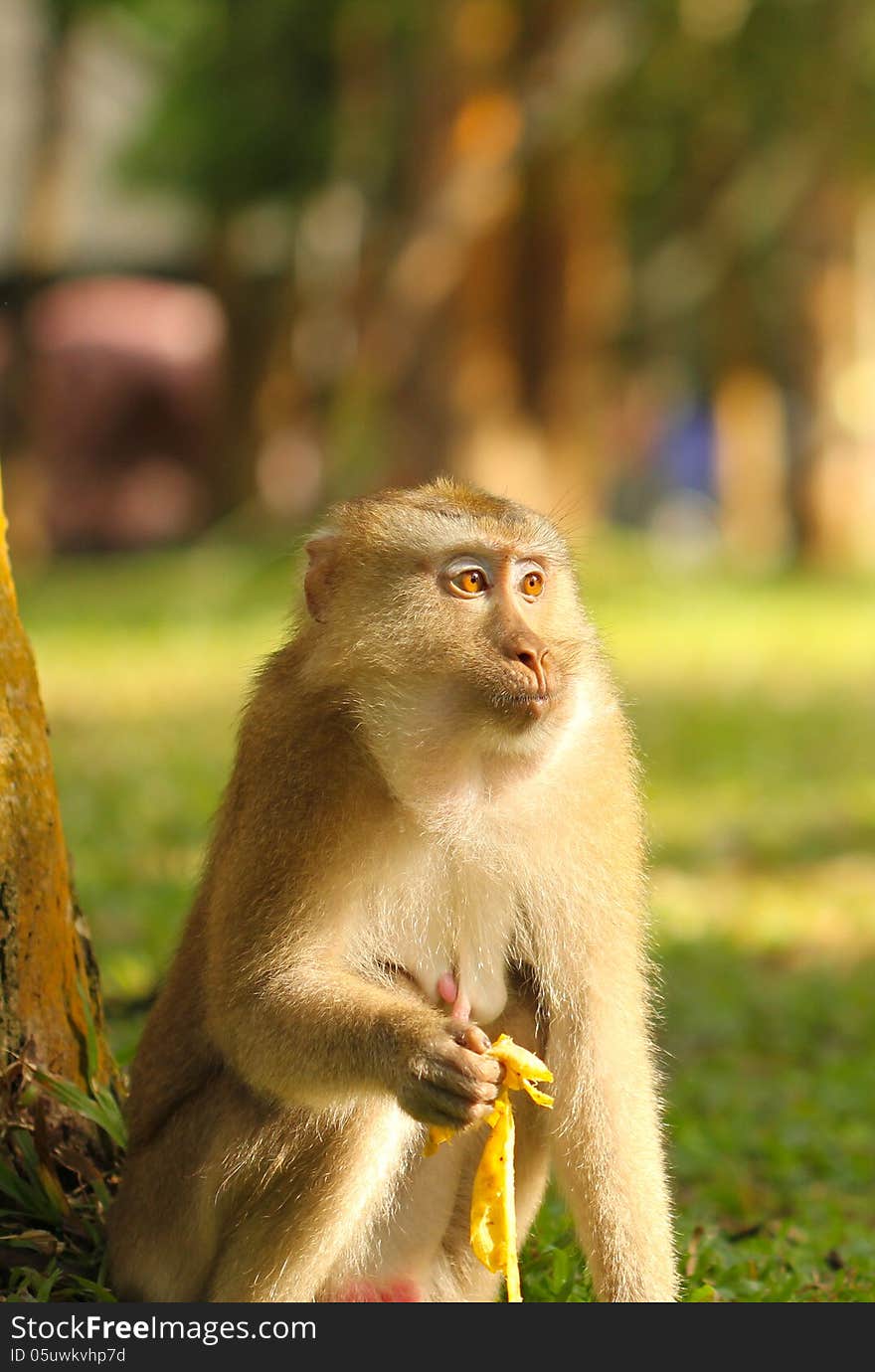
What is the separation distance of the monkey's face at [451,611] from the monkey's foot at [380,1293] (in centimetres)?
103

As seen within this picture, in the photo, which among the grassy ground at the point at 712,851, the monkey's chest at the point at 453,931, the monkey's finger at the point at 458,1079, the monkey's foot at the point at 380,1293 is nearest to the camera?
the monkey's finger at the point at 458,1079

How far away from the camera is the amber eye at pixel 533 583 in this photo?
3305 mm

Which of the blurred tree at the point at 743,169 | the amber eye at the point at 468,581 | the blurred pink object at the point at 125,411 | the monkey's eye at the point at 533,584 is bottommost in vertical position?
the blurred pink object at the point at 125,411

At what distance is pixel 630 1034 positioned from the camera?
346 centimetres

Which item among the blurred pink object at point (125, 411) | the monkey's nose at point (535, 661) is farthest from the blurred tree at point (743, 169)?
the monkey's nose at point (535, 661)

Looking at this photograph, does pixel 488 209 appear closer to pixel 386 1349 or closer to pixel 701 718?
pixel 701 718

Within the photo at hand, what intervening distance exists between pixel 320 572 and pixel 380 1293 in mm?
1292

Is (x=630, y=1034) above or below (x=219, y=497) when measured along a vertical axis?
above

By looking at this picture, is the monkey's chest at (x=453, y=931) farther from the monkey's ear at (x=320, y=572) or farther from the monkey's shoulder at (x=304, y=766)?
the monkey's ear at (x=320, y=572)

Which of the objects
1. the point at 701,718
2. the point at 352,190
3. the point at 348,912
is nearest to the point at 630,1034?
the point at 348,912

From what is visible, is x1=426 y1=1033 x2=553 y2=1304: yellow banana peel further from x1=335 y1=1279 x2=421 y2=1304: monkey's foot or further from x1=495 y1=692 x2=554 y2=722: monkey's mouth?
x1=495 y1=692 x2=554 y2=722: monkey's mouth

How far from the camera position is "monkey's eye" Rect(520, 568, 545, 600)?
3.30 metres

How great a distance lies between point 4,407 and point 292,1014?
16543 mm

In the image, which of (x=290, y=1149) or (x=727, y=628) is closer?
(x=290, y=1149)
